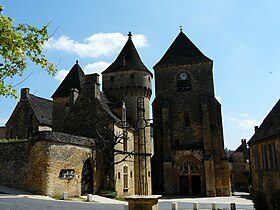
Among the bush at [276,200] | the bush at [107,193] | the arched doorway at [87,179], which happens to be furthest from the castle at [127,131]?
the bush at [276,200]

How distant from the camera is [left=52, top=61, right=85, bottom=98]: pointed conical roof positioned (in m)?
32.9

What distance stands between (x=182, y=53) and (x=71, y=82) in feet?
44.8

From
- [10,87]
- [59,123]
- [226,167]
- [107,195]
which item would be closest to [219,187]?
[226,167]

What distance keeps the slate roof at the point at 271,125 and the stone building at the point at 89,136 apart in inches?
287

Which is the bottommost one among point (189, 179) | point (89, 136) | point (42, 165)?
point (189, 179)

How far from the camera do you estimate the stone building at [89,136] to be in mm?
19188

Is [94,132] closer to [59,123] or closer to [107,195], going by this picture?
[107,195]

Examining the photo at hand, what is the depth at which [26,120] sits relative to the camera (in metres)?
36.5

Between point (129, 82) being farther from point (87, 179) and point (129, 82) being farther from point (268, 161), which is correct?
point (268, 161)

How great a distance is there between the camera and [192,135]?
32.8 meters

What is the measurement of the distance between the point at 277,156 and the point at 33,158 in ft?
48.1

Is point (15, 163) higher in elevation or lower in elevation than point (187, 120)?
lower

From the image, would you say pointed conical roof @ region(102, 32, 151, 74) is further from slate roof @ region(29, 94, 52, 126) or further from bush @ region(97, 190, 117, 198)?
bush @ region(97, 190, 117, 198)

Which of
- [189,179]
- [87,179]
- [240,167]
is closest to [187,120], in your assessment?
[189,179]
